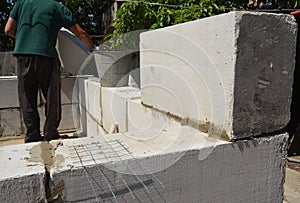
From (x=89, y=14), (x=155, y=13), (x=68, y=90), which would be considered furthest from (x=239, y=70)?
(x=89, y=14)

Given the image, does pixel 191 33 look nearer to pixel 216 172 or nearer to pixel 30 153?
pixel 216 172

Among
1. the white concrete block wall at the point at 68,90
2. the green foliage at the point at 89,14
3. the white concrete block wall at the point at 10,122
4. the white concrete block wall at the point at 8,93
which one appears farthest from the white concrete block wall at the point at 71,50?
the green foliage at the point at 89,14

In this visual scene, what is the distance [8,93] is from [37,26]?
178cm

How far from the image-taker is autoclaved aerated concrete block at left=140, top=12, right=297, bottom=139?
1091 mm

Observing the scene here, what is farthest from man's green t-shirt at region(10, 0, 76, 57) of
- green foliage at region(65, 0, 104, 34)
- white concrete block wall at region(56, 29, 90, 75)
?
green foliage at region(65, 0, 104, 34)

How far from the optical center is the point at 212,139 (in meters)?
1.17

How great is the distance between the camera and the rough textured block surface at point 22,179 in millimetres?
852

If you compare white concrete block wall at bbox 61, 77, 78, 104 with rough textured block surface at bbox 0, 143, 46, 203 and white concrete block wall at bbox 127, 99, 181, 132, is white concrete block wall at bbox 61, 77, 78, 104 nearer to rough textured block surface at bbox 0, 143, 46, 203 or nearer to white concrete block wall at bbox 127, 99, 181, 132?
white concrete block wall at bbox 127, 99, 181, 132

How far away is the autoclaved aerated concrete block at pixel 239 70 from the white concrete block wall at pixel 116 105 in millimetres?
1020

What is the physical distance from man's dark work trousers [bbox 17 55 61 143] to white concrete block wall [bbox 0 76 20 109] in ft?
4.26

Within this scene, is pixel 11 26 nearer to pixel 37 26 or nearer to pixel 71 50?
pixel 37 26

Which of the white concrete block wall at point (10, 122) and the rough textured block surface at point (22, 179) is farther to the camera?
the white concrete block wall at point (10, 122)

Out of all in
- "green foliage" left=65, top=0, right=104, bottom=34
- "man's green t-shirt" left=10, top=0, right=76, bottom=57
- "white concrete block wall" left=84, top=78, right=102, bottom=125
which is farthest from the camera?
"green foliage" left=65, top=0, right=104, bottom=34

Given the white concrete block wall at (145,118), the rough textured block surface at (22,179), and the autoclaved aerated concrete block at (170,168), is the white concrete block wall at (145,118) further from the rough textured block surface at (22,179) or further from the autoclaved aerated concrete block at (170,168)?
the rough textured block surface at (22,179)
